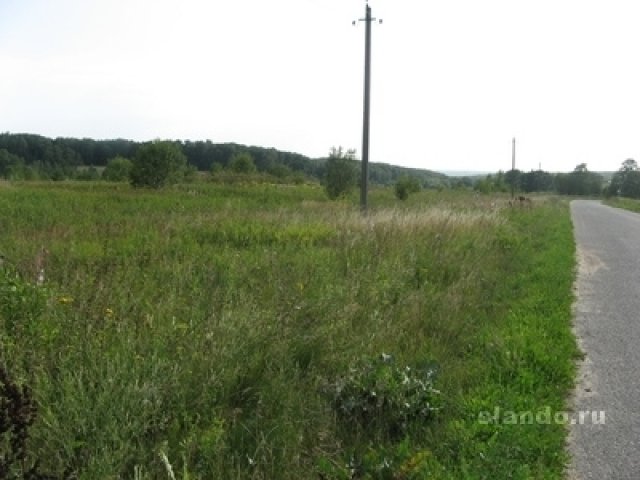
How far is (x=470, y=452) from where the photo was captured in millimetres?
2918

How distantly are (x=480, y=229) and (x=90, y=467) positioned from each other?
36.6 feet

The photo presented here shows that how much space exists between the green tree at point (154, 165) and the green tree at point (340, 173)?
72.8 ft

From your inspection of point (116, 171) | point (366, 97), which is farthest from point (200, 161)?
point (366, 97)

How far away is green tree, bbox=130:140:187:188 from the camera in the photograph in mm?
42000

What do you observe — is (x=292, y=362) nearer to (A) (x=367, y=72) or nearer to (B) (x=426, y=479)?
(B) (x=426, y=479)

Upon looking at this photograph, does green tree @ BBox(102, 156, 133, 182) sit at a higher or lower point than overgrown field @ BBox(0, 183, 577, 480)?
higher

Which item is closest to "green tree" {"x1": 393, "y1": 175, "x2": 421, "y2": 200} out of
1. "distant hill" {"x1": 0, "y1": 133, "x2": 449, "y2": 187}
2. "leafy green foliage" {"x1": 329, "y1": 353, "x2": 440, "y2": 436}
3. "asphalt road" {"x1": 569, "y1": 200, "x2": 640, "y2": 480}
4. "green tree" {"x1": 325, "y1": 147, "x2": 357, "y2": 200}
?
"green tree" {"x1": 325, "y1": 147, "x2": 357, "y2": 200}

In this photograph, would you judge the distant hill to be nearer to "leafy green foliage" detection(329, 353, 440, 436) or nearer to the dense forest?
the dense forest

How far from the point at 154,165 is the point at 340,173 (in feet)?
77.6

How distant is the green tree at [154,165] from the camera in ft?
138

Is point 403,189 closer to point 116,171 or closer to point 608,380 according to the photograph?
point 608,380

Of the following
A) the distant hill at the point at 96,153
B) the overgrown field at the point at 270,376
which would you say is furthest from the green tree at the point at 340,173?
the distant hill at the point at 96,153

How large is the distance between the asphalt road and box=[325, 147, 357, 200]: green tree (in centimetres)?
1615

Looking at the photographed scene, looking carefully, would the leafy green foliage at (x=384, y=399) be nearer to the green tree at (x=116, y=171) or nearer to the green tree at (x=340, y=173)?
the green tree at (x=340, y=173)
